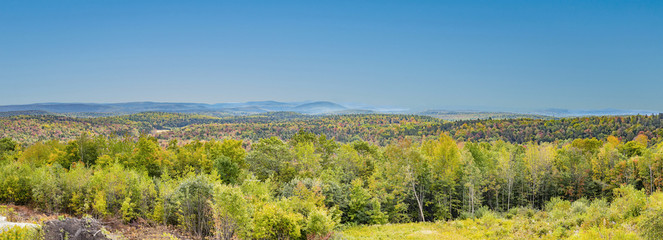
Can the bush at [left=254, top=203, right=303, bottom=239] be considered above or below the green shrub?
below

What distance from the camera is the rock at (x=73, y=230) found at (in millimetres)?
19236

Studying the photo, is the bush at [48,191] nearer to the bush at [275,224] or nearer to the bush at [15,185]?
the bush at [15,185]

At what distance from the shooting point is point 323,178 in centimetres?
4531

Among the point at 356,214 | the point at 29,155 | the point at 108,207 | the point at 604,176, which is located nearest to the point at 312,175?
the point at 356,214

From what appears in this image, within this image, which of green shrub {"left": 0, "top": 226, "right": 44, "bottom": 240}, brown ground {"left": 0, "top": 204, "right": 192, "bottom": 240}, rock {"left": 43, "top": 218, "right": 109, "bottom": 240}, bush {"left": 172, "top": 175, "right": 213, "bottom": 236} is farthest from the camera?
bush {"left": 172, "top": 175, "right": 213, "bottom": 236}

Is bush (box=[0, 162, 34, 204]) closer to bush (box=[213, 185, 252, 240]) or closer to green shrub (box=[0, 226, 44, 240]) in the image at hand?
green shrub (box=[0, 226, 44, 240])

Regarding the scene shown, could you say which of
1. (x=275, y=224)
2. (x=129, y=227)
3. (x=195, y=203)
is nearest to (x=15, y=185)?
(x=129, y=227)

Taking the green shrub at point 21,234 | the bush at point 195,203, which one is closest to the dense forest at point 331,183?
the bush at point 195,203

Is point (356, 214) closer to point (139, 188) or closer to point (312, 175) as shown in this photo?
point (312, 175)

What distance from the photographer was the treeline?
35781 mm

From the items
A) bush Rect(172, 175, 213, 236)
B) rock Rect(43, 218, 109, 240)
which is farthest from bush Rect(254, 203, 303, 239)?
rock Rect(43, 218, 109, 240)

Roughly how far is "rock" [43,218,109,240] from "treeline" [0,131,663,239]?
32.0ft

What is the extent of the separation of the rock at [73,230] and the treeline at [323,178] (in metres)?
9.74

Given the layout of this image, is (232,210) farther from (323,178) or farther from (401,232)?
(323,178)
